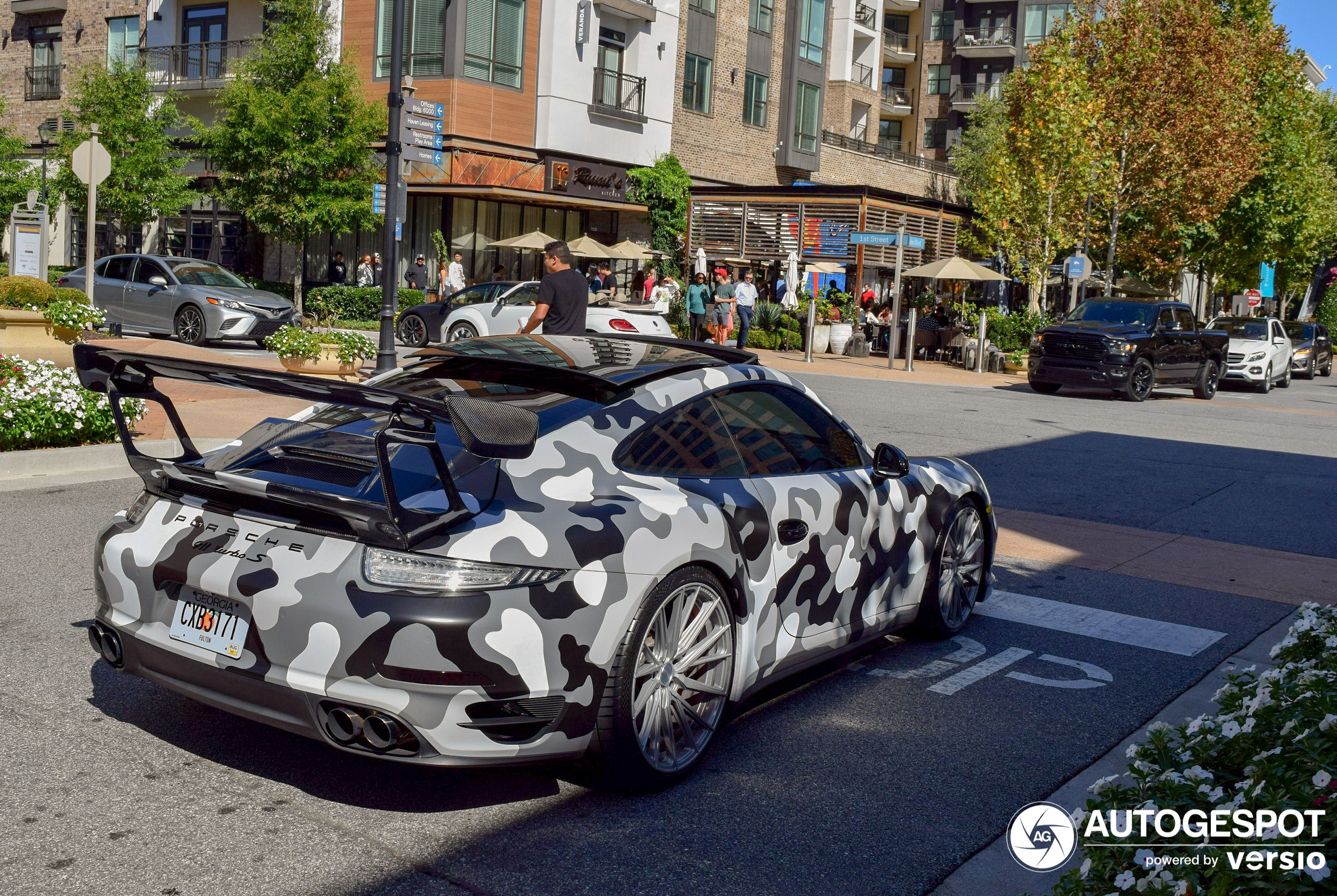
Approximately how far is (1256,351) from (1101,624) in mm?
26274

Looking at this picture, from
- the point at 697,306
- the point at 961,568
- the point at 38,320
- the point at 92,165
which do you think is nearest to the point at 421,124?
the point at 92,165

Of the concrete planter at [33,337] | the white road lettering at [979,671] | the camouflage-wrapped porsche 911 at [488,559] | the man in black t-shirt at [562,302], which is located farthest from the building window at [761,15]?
the camouflage-wrapped porsche 911 at [488,559]

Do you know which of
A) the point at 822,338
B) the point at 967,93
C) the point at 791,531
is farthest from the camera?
the point at 967,93

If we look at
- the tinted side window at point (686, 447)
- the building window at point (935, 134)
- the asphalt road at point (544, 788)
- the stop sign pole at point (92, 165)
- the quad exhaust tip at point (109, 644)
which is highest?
the building window at point (935, 134)

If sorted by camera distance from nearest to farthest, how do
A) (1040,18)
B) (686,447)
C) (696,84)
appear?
(686,447)
(696,84)
(1040,18)

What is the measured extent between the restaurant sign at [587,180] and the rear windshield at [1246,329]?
17358 millimetres

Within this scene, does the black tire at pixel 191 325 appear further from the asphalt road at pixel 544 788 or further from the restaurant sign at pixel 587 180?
the asphalt road at pixel 544 788

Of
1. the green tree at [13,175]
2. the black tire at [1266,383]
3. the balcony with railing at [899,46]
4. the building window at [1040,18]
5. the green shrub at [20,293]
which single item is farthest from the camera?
the balcony with railing at [899,46]

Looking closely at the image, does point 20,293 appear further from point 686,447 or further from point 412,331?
point 686,447

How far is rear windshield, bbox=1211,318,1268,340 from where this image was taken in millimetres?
31031

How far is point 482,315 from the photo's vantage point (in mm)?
25125

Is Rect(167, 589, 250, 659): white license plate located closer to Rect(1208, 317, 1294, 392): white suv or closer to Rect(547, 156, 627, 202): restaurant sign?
Rect(1208, 317, 1294, 392): white suv

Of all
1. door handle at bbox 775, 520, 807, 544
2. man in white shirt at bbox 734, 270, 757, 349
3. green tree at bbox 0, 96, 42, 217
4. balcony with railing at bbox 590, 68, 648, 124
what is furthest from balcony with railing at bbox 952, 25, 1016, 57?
door handle at bbox 775, 520, 807, 544

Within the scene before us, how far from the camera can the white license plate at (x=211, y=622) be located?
3887 millimetres
